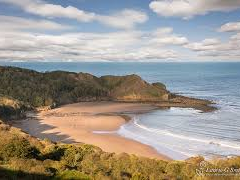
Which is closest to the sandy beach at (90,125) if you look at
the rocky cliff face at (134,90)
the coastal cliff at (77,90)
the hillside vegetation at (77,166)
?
the coastal cliff at (77,90)

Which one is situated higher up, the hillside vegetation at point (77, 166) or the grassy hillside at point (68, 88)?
the grassy hillside at point (68, 88)

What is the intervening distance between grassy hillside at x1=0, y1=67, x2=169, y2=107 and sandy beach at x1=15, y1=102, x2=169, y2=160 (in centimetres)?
617

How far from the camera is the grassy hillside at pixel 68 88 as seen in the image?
8206 centimetres

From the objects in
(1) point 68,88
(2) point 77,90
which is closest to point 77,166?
(2) point 77,90

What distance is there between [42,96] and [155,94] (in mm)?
29200

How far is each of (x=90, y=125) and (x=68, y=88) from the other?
121 ft

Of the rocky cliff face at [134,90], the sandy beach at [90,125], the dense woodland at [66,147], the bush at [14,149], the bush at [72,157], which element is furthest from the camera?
the rocky cliff face at [134,90]

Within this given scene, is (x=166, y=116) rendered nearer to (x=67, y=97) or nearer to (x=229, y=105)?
(x=229, y=105)

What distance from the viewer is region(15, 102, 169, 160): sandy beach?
4459 centimetres

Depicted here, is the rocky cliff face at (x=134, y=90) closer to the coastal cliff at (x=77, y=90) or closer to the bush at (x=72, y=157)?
the coastal cliff at (x=77, y=90)

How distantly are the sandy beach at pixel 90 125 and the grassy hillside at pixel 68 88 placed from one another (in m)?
6.17

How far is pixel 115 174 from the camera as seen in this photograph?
18.2 meters

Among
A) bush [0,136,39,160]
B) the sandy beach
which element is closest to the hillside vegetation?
bush [0,136,39,160]

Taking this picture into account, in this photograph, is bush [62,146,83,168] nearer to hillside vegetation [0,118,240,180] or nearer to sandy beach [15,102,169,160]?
hillside vegetation [0,118,240,180]
